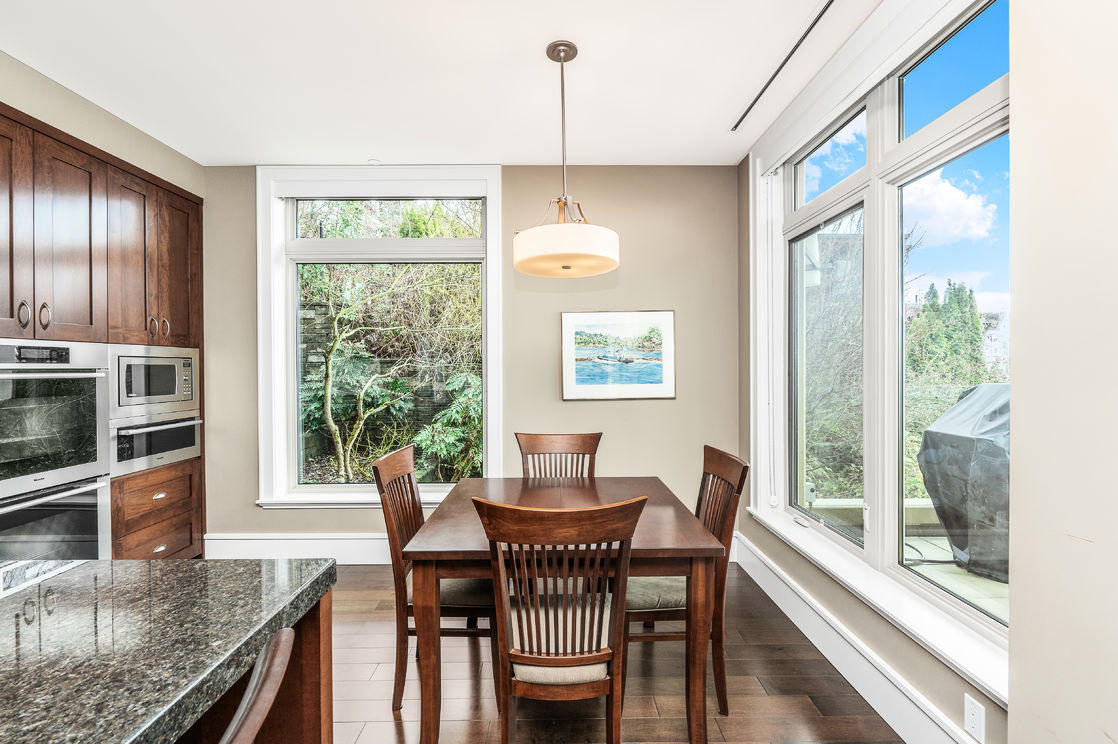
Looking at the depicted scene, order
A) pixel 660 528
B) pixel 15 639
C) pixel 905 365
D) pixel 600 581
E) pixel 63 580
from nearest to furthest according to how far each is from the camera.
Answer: pixel 15 639, pixel 63 580, pixel 600 581, pixel 660 528, pixel 905 365

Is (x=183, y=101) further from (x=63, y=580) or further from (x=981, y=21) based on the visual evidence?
(x=981, y=21)

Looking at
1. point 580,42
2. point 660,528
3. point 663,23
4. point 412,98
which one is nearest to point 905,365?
point 660,528

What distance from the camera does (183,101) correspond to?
9.59 ft

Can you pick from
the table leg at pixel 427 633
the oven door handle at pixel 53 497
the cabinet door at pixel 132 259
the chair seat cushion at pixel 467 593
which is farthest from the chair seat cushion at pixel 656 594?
A: the cabinet door at pixel 132 259

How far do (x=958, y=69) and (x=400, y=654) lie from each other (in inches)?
114

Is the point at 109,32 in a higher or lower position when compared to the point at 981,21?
higher

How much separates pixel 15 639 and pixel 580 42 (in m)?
2.53

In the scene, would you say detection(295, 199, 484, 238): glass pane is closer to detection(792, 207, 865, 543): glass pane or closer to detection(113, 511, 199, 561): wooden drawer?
detection(113, 511, 199, 561): wooden drawer

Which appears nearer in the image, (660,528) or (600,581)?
(600,581)

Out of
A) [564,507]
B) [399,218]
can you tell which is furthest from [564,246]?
[399,218]

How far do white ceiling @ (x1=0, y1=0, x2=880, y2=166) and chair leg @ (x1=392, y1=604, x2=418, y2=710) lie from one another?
7.53 feet

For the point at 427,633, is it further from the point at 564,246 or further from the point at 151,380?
the point at 151,380

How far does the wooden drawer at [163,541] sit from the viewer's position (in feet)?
10.2

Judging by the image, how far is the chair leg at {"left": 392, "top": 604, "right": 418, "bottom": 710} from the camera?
2.18 meters
